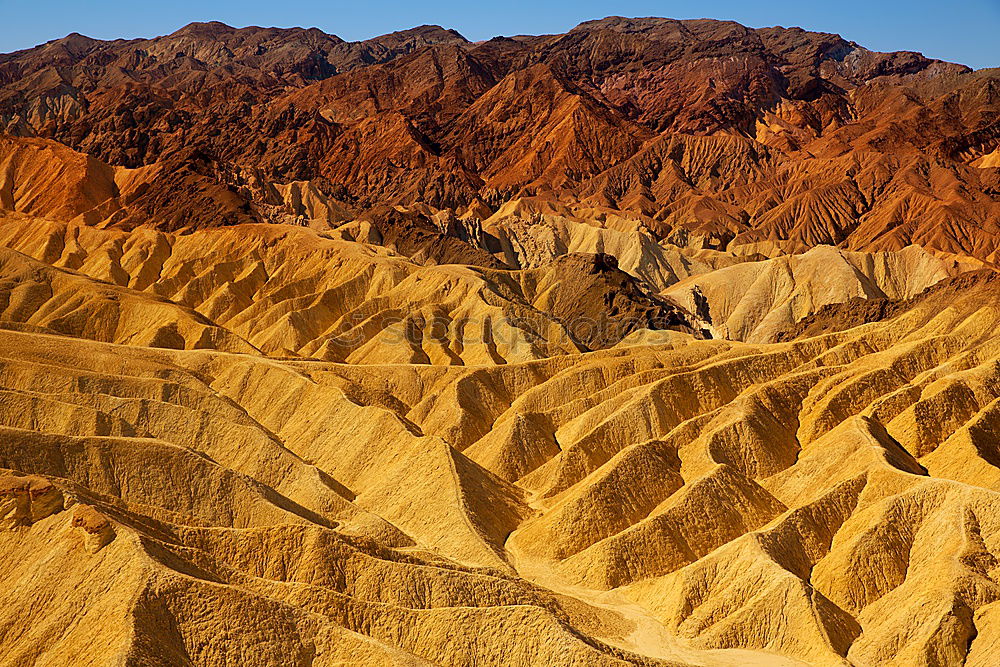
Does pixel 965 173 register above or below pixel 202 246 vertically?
above

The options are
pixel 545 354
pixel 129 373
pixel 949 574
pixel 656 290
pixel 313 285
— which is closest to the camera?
pixel 949 574

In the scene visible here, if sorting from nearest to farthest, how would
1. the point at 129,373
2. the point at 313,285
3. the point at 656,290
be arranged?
1. the point at 129,373
2. the point at 313,285
3. the point at 656,290

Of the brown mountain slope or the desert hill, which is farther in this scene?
the desert hill

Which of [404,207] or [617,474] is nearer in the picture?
[617,474]

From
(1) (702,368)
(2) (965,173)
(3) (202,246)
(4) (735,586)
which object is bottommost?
(4) (735,586)

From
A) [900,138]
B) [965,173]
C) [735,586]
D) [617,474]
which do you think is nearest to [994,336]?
[617,474]

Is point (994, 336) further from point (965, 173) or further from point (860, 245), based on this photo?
point (965, 173)

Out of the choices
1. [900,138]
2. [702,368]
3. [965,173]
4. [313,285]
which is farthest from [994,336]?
[900,138]

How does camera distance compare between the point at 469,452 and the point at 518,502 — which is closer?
the point at 518,502

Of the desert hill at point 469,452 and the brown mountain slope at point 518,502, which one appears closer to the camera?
the brown mountain slope at point 518,502

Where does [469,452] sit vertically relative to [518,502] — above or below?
above
